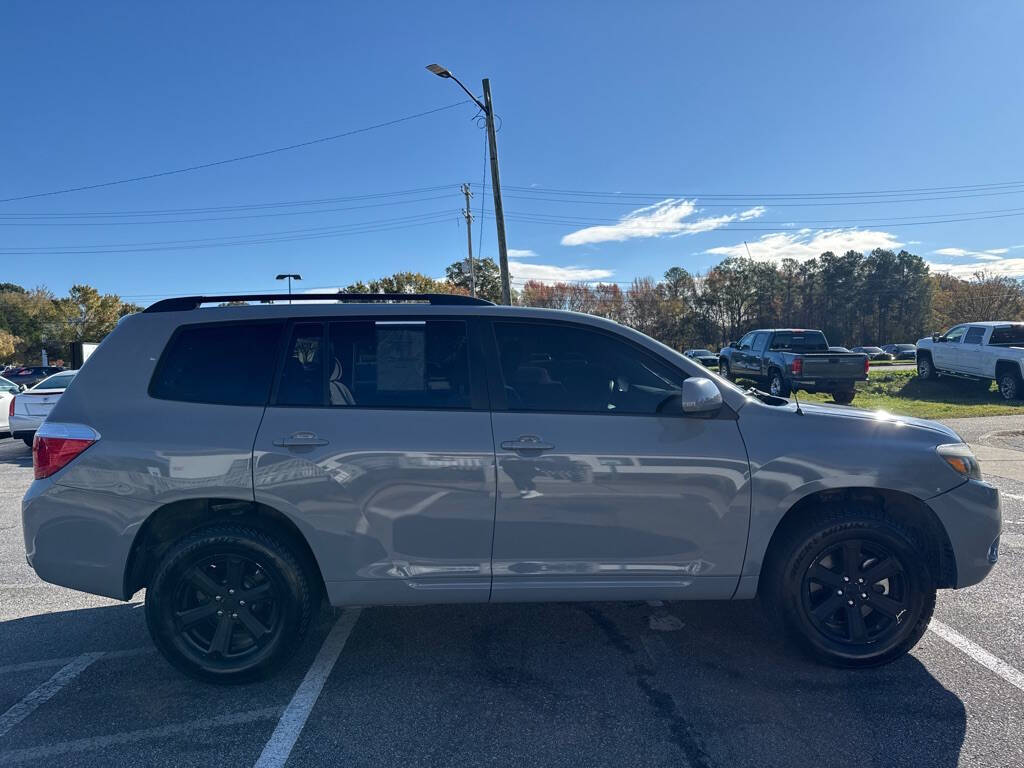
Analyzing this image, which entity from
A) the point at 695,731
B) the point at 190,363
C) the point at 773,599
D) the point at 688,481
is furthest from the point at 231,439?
the point at 773,599

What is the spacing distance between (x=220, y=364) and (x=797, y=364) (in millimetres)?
13318

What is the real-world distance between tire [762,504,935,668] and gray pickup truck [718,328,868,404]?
9.75m

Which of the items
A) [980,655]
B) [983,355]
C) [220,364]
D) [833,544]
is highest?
[220,364]

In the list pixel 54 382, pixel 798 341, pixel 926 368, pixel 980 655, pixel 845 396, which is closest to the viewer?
pixel 980 655

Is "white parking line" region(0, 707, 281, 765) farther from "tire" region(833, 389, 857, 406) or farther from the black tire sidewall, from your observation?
Answer: "tire" region(833, 389, 857, 406)

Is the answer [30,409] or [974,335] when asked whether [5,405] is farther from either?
[974,335]

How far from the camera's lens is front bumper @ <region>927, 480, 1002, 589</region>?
9.92 ft

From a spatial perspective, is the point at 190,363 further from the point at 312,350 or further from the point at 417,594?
the point at 417,594

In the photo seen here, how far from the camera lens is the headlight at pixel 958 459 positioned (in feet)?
9.97

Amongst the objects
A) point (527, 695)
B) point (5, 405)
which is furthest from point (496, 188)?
point (527, 695)

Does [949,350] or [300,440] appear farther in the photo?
[949,350]

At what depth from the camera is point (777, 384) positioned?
596 inches

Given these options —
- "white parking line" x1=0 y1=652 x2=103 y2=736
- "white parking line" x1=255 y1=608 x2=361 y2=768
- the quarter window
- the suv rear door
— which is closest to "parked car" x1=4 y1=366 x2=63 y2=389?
"white parking line" x1=0 y1=652 x2=103 y2=736

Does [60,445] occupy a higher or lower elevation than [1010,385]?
higher
